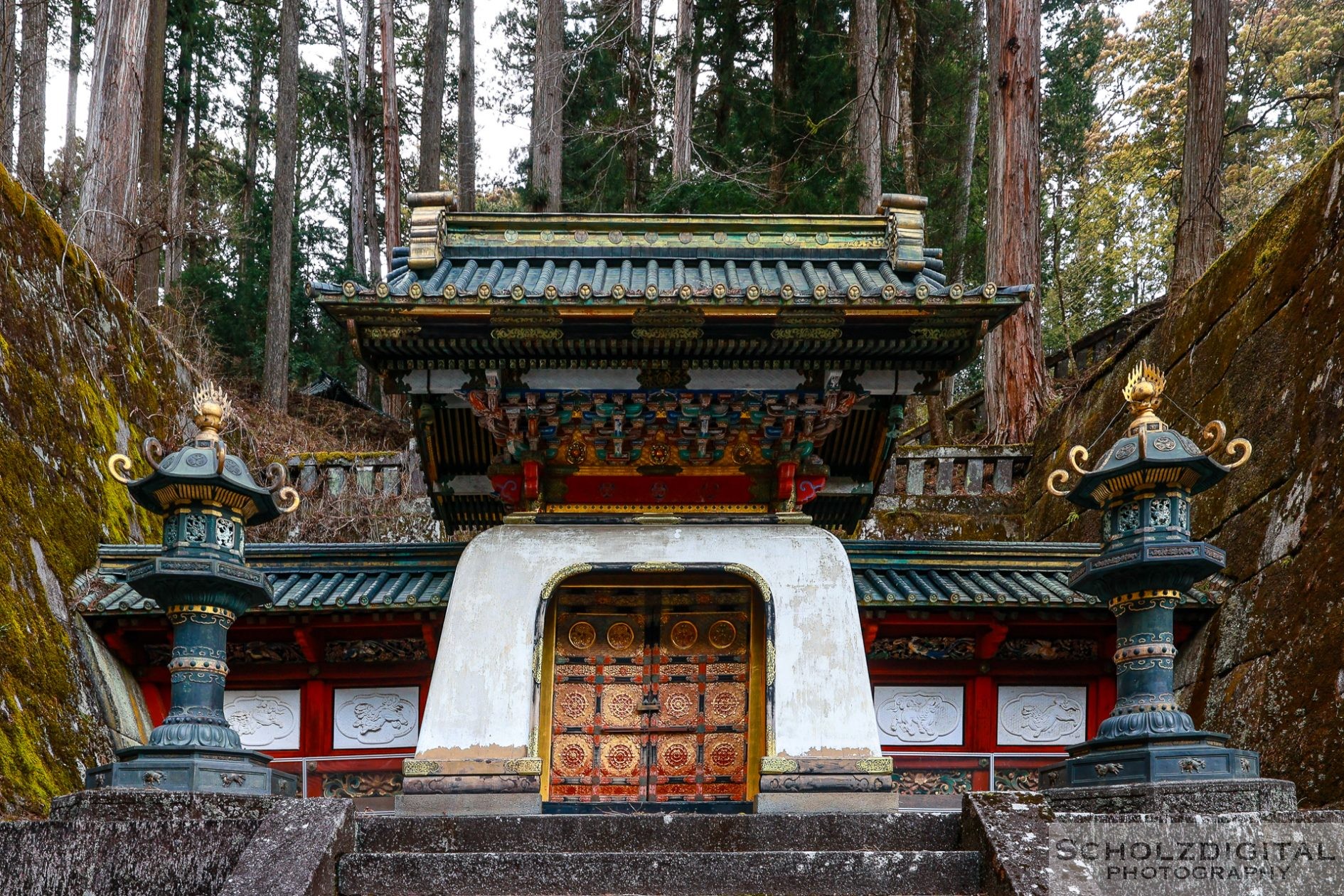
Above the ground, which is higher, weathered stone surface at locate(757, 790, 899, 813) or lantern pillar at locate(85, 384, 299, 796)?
lantern pillar at locate(85, 384, 299, 796)

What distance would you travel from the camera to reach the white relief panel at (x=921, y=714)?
958cm

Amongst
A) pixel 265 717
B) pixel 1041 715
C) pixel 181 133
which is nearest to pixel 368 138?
pixel 181 133

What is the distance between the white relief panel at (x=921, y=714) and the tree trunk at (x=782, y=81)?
1263 cm

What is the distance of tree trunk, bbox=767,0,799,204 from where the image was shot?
21.2 m

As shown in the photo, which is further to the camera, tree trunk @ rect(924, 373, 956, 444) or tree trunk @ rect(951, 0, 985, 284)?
tree trunk @ rect(951, 0, 985, 284)

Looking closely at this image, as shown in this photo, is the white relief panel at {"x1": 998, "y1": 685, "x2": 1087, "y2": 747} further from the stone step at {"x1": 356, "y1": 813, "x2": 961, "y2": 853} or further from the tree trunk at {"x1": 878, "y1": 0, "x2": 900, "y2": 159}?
the tree trunk at {"x1": 878, "y1": 0, "x2": 900, "y2": 159}

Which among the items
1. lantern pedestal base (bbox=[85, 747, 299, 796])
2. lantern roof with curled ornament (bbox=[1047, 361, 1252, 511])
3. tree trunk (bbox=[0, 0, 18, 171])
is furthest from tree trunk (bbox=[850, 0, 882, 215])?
lantern pedestal base (bbox=[85, 747, 299, 796])

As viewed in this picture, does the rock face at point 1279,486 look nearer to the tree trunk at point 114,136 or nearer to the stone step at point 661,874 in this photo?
the stone step at point 661,874

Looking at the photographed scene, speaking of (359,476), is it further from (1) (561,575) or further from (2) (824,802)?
(2) (824,802)

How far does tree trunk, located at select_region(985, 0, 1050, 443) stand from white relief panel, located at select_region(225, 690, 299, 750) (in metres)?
9.57

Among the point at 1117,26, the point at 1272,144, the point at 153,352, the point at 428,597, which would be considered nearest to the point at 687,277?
the point at 428,597

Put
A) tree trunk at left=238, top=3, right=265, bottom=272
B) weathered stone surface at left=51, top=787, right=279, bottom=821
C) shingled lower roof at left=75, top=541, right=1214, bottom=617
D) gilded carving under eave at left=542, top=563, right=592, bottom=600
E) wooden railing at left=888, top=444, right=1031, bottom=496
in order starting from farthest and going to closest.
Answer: tree trunk at left=238, top=3, right=265, bottom=272, wooden railing at left=888, top=444, right=1031, bottom=496, shingled lower roof at left=75, top=541, right=1214, bottom=617, gilded carving under eave at left=542, top=563, right=592, bottom=600, weathered stone surface at left=51, top=787, right=279, bottom=821

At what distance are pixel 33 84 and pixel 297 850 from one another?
20.3 meters

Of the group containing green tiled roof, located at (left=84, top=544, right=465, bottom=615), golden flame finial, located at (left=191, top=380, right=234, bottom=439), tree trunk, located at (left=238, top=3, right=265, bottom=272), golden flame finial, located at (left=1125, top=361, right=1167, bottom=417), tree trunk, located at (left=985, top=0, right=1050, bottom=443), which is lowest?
green tiled roof, located at (left=84, top=544, right=465, bottom=615)
